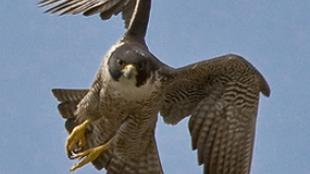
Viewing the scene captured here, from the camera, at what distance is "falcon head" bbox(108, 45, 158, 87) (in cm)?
2109

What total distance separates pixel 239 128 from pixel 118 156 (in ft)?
6.23

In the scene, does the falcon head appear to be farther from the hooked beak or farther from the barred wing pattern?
the barred wing pattern

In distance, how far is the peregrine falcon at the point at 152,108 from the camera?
21578 millimetres

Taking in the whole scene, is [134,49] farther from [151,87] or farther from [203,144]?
[203,144]

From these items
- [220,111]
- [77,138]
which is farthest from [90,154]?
[220,111]

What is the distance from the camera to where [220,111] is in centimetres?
2286

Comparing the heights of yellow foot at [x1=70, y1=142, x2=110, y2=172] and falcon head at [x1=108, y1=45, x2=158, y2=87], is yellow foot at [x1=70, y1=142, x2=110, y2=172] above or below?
below

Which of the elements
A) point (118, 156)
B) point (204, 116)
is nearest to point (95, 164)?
point (118, 156)

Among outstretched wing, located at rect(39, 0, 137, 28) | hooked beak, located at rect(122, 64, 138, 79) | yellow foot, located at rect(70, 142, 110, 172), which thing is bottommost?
yellow foot, located at rect(70, 142, 110, 172)

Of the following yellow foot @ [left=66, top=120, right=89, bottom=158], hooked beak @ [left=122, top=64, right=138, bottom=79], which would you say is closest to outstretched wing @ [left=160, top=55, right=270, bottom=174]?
yellow foot @ [left=66, top=120, right=89, bottom=158]

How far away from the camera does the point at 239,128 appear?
2273 centimetres

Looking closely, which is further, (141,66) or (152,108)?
(152,108)

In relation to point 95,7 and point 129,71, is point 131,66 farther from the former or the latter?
point 95,7

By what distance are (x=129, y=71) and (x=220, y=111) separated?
2.32 m
